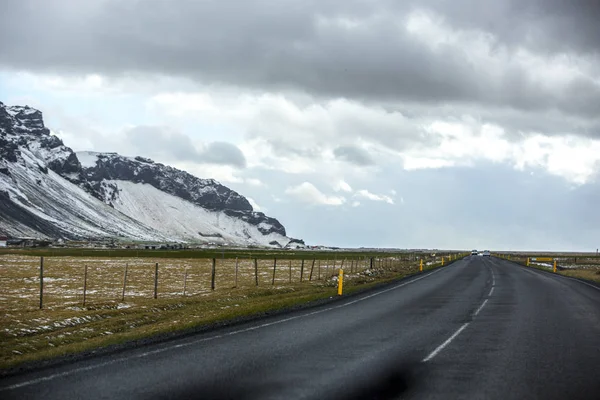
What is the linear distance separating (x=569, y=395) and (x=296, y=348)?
5636 millimetres

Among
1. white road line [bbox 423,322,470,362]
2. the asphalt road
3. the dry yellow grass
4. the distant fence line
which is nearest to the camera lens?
the asphalt road

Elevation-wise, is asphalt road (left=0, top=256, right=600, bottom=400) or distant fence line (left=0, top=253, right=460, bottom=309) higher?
asphalt road (left=0, top=256, right=600, bottom=400)

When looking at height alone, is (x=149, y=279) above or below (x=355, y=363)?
below

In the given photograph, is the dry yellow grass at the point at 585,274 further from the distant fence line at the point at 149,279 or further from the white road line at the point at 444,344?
the white road line at the point at 444,344

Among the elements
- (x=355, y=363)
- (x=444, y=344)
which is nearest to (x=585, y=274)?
(x=444, y=344)

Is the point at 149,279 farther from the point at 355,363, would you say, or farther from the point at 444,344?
the point at 355,363

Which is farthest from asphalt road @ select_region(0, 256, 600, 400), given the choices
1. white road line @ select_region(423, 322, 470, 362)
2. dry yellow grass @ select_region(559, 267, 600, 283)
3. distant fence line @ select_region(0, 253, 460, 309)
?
dry yellow grass @ select_region(559, 267, 600, 283)

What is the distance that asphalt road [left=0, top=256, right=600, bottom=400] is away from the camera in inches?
346

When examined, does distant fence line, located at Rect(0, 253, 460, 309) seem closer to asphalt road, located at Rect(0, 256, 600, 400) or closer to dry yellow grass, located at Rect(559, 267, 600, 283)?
asphalt road, located at Rect(0, 256, 600, 400)

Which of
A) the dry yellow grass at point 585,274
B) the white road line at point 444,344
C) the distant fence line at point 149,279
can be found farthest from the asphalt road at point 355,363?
the dry yellow grass at point 585,274

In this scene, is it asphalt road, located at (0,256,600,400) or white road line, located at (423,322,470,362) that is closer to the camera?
asphalt road, located at (0,256,600,400)

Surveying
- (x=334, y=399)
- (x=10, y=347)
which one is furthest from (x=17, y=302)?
(x=334, y=399)

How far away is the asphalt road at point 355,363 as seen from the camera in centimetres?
880

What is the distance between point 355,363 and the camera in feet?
35.9
